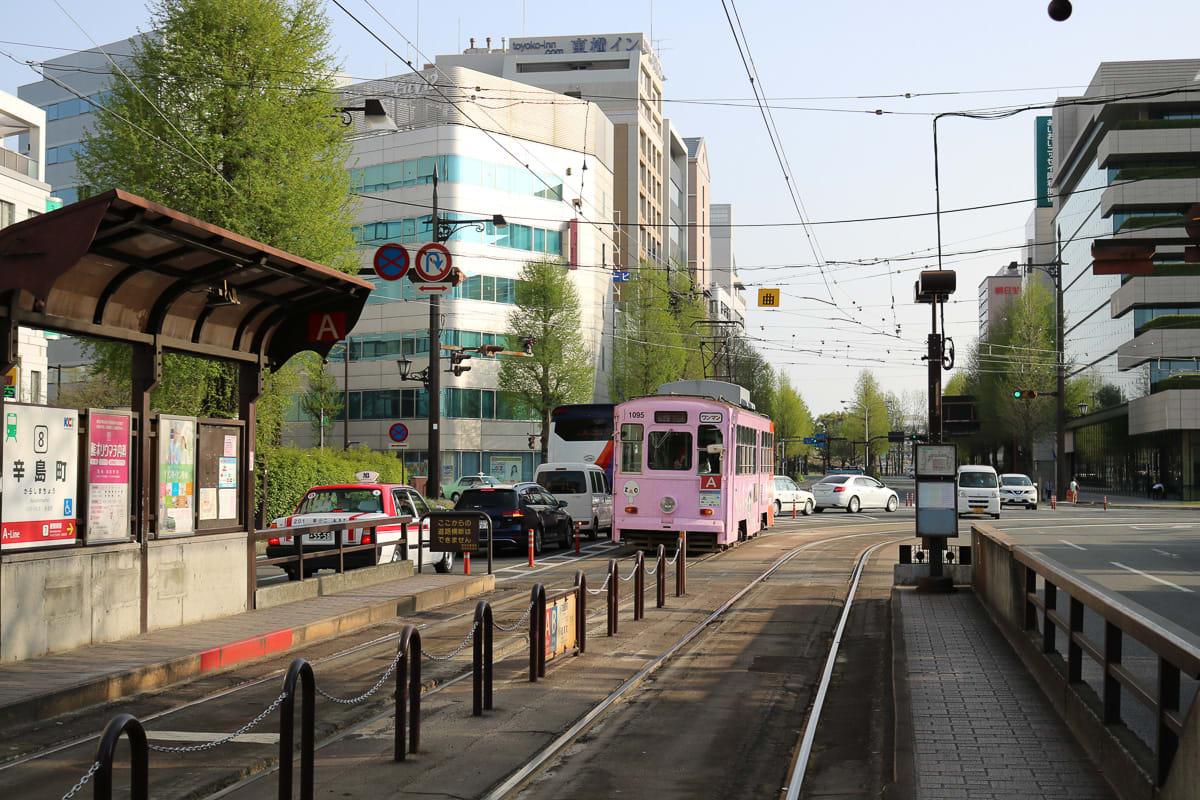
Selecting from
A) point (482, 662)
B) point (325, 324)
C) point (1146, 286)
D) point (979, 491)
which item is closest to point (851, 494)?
point (979, 491)

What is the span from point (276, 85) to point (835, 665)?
867 inches

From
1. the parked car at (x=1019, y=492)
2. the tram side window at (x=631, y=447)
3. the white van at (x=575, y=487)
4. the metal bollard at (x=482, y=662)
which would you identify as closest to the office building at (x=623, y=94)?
the parked car at (x=1019, y=492)

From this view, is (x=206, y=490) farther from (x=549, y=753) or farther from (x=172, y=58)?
(x=172, y=58)

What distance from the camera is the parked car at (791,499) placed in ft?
161

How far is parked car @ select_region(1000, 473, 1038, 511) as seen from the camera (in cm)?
5419

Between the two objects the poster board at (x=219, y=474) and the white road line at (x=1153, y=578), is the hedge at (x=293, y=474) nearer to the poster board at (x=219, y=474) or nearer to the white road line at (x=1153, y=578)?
the poster board at (x=219, y=474)

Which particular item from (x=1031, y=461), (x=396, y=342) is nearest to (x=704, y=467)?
(x=396, y=342)

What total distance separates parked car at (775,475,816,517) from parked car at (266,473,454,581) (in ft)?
95.3

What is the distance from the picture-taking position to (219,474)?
1430cm

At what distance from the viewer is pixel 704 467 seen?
85.1 feet

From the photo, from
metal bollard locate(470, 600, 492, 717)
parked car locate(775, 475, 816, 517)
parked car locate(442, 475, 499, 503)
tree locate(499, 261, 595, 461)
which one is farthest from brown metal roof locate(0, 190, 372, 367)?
tree locate(499, 261, 595, 461)

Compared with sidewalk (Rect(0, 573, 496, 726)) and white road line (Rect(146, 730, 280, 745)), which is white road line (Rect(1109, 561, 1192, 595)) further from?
white road line (Rect(146, 730, 280, 745))

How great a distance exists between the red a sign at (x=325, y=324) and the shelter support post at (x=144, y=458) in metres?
2.82

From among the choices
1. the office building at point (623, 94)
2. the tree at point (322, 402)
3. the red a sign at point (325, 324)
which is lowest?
the red a sign at point (325, 324)
